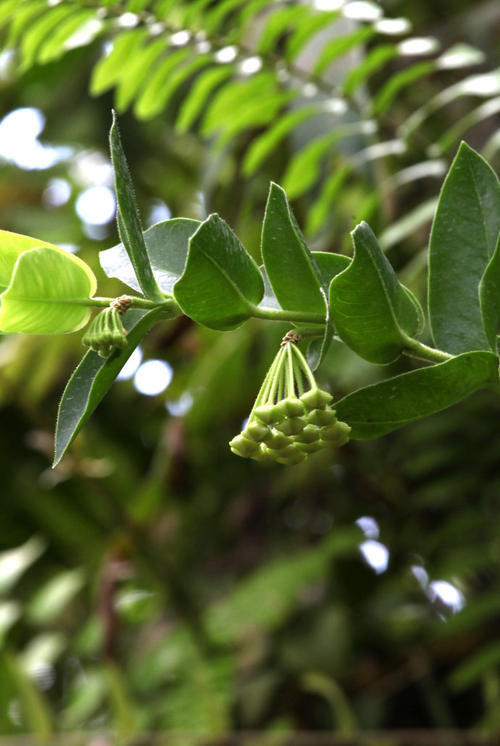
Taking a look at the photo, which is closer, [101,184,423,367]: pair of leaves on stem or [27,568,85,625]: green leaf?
[101,184,423,367]: pair of leaves on stem

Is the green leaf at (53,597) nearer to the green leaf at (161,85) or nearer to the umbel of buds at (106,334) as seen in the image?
the green leaf at (161,85)

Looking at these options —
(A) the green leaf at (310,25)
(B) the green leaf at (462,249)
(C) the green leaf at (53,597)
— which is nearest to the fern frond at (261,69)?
(A) the green leaf at (310,25)

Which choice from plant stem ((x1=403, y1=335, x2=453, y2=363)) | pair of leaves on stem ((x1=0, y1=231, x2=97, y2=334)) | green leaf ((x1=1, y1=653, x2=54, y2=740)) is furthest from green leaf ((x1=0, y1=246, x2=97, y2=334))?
green leaf ((x1=1, y1=653, x2=54, y2=740))

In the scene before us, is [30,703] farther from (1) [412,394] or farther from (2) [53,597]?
(1) [412,394]

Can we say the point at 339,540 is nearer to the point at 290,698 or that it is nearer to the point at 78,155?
the point at 290,698

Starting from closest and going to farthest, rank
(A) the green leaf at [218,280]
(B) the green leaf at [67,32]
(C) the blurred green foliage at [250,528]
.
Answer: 1. (A) the green leaf at [218,280]
2. (B) the green leaf at [67,32]
3. (C) the blurred green foliage at [250,528]

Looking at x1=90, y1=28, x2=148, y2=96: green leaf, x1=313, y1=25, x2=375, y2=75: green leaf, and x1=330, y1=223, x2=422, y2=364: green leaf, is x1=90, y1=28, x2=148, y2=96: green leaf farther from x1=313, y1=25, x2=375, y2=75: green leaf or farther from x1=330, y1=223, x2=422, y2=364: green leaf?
x1=330, y1=223, x2=422, y2=364: green leaf
